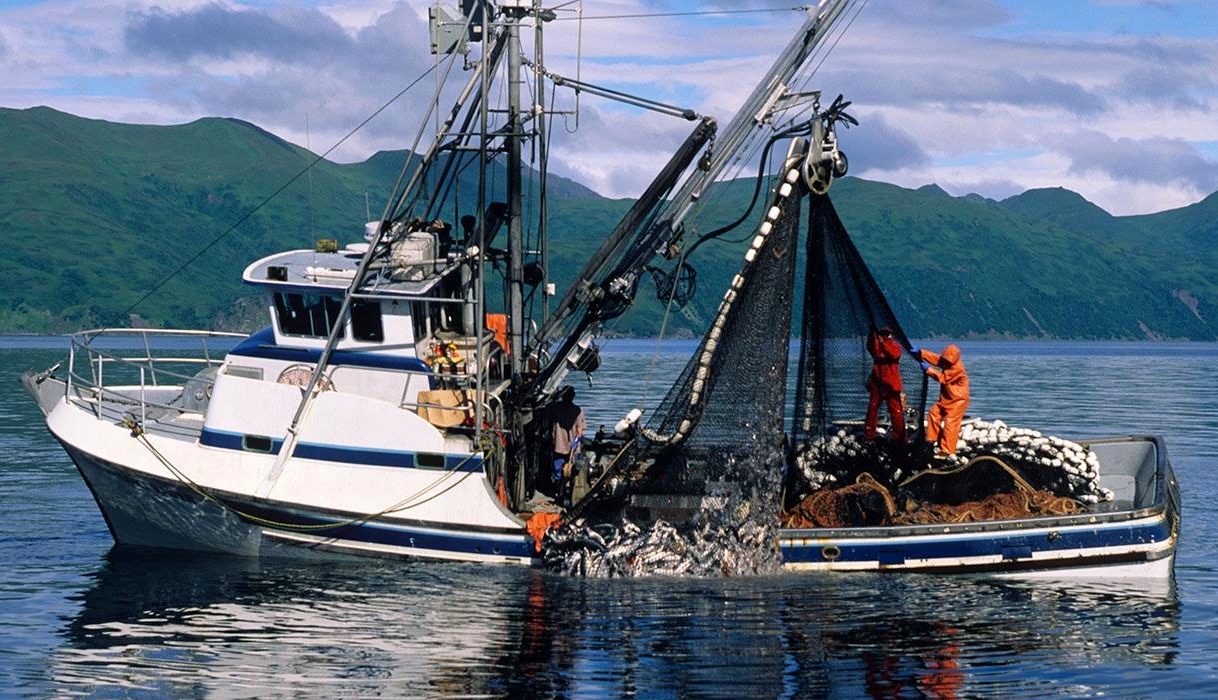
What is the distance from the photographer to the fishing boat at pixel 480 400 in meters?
18.4

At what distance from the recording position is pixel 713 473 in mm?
18438

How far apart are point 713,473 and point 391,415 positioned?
4.29 meters

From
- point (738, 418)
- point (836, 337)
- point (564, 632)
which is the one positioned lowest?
point (564, 632)

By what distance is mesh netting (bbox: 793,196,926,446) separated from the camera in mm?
19156

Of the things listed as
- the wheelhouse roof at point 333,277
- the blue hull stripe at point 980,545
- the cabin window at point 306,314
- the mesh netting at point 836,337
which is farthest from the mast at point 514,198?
the blue hull stripe at point 980,545

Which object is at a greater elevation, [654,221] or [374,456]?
[654,221]

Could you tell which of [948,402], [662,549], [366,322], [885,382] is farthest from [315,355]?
[948,402]

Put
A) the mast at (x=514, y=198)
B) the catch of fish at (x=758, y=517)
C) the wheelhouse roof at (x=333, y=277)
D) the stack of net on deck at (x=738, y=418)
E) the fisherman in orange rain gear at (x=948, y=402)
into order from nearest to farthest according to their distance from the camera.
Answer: the stack of net on deck at (x=738, y=418), the catch of fish at (x=758, y=517), the fisherman in orange rain gear at (x=948, y=402), the mast at (x=514, y=198), the wheelhouse roof at (x=333, y=277)

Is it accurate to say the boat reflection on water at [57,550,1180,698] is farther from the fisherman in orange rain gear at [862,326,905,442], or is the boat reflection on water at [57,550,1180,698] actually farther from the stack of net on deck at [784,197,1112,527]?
the fisherman in orange rain gear at [862,326,905,442]

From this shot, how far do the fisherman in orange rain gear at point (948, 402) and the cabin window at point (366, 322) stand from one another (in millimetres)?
7283

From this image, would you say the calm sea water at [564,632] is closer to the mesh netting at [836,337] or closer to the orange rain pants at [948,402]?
the orange rain pants at [948,402]

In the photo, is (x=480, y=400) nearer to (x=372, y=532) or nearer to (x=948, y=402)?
(x=372, y=532)

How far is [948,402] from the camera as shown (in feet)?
62.2

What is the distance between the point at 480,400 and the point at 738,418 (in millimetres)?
3375
